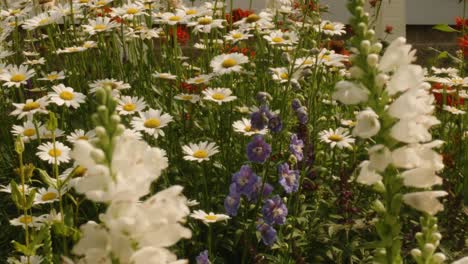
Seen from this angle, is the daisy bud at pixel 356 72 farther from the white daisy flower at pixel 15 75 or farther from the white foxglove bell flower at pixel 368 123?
the white daisy flower at pixel 15 75

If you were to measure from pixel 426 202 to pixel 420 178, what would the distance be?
0.19ft

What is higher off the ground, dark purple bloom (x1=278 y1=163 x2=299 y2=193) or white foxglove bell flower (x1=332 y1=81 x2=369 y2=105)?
white foxglove bell flower (x1=332 y1=81 x2=369 y2=105)

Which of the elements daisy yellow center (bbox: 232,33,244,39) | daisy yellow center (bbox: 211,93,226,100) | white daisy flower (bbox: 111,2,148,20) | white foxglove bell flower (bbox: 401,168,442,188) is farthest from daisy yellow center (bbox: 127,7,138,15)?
white foxglove bell flower (bbox: 401,168,442,188)

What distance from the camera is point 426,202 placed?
4.00 ft

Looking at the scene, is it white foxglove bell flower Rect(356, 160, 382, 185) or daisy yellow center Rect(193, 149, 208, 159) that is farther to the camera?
daisy yellow center Rect(193, 149, 208, 159)

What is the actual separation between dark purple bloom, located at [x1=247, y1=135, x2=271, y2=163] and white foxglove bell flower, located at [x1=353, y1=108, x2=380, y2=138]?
149cm

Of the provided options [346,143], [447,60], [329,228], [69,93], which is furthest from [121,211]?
[447,60]

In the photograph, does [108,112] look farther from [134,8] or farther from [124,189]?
[134,8]

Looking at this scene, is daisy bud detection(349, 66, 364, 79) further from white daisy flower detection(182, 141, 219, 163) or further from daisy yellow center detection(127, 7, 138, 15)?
daisy yellow center detection(127, 7, 138, 15)

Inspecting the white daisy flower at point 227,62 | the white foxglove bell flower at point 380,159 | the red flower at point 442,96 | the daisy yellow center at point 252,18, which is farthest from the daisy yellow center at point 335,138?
A: the white foxglove bell flower at point 380,159

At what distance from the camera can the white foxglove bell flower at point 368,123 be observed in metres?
1.16

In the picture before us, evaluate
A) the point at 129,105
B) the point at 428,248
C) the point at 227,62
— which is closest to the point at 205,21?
the point at 227,62

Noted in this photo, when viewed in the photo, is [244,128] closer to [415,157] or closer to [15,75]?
[15,75]

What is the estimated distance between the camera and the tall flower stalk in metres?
1.13
